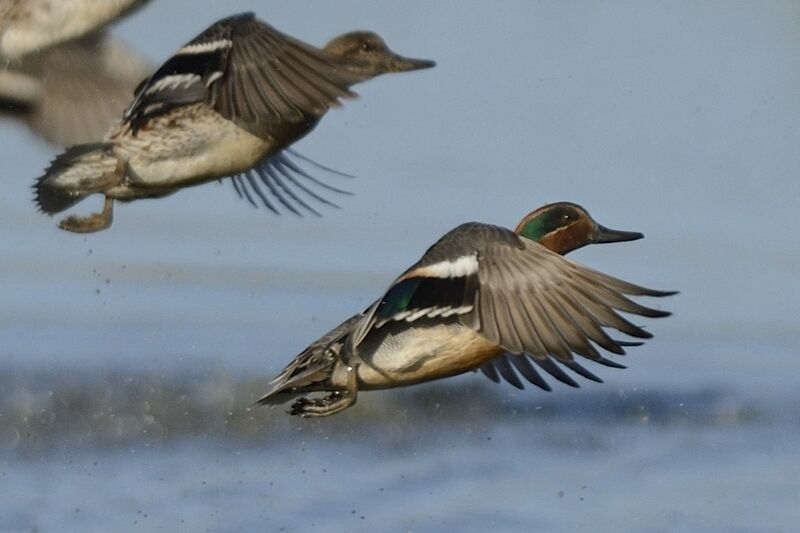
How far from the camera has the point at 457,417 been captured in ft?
33.0

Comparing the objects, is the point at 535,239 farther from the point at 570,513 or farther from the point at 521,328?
the point at 570,513

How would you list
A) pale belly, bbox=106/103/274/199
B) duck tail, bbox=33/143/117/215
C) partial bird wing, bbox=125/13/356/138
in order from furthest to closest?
1. duck tail, bbox=33/143/117/215
2. pale belly, bbox=106/103/274/199
3. partial bird wing, bbox=125/13/356/138

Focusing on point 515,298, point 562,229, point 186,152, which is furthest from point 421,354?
point 186,152

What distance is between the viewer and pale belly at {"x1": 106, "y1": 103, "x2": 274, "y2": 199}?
258 inches

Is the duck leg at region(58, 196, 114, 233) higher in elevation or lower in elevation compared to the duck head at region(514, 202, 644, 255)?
lower

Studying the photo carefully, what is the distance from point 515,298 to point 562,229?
31.8 inches

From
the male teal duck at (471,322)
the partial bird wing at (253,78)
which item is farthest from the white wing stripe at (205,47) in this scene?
the male teal duck at (471,322)

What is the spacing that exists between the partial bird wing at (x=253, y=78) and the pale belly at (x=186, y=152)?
0.18 feet

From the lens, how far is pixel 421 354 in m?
5.88

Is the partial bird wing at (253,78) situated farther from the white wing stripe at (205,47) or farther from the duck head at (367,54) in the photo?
the duck head at (367,54)

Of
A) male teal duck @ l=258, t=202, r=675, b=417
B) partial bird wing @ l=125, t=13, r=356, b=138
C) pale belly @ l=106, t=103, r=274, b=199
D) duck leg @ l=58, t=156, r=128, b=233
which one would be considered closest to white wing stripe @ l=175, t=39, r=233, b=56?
partial bird wing @ l=125, t=13, r=356, b=138

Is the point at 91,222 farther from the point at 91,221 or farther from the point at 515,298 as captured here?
the point at 515,298

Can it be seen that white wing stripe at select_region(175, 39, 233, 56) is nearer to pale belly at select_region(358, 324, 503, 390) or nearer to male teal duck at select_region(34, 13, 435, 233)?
male teal duck at select_region(34, 13, 435, 233)

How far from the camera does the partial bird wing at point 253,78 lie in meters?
6.26
